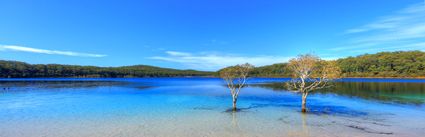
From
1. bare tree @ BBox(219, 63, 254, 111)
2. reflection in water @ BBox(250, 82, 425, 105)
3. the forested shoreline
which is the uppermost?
the forested shoreline

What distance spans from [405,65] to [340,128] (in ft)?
487

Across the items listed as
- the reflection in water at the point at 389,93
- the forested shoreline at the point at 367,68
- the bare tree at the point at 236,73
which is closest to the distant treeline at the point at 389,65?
the forested shoreline at the point at 367,68

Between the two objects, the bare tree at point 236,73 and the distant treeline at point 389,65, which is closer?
the bare tree at point 236,73

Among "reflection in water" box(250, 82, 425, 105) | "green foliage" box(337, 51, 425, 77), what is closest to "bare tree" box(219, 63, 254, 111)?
"reflection in water" box(250, 82, 425, 105)

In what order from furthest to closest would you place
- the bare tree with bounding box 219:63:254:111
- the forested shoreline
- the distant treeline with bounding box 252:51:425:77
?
the forested shoreline < the distant treeline with bounding box 252:51:425:77 < the bare tree with bounding box 219:63:254:111

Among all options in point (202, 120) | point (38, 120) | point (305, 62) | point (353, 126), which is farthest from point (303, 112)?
point (38, 120)

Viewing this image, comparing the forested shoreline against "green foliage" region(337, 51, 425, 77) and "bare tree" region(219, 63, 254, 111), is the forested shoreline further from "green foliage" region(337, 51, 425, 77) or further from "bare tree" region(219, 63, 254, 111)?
"bare tree" region(219, 63, 254, 111)

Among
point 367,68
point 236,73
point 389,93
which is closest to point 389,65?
point 367,68

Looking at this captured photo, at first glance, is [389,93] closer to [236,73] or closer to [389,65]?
[236,73]

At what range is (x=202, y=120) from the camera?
18156 mm

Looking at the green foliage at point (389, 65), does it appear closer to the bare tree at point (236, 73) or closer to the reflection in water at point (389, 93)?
the reflection in water at point (389, 93)

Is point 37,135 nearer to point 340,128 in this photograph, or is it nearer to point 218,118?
point 218,118

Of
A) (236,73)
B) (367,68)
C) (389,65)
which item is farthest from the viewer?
(367,68)

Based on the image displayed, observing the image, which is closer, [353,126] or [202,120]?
[353,126]
